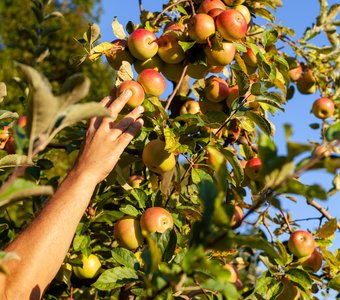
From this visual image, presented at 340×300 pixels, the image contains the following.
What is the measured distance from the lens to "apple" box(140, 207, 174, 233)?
151cm

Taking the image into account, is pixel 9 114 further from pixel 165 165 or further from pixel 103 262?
pixel 103 262

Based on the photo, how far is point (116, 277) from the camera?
1397mm

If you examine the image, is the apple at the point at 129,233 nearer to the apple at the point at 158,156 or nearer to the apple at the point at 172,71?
the apple at the point at 158,156

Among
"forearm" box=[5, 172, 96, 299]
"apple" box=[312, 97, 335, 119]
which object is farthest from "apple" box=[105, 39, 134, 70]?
"apple" box=[312, 97, 335, 119]

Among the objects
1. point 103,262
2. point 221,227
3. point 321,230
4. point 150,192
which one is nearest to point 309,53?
point 321,230

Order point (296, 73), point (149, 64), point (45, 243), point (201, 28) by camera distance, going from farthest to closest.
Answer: point (296, 73), point (149, 64), point (201, 28), point (45, 243)

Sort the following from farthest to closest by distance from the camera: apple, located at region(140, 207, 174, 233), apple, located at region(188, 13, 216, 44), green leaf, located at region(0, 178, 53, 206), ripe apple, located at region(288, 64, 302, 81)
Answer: ripe apple, located at region(288, 64, 302, 81) < apple, located at region(188, 13, 216, 44) < apple, located at region(140, 207, 174, 233) < green leaf, located at region(0, 178, 53, 206)

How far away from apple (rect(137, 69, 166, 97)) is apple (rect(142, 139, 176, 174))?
0.15m

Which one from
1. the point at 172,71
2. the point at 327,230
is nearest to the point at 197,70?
the point at 172,71

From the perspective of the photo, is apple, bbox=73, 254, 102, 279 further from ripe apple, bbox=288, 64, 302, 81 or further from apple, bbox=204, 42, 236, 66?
A: ripe apple, bbox=288, 64, 302, 81

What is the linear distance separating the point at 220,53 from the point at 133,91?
283 mm

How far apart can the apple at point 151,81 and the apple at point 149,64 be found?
→ 0.08 m

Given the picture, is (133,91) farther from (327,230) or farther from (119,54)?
(327,230)

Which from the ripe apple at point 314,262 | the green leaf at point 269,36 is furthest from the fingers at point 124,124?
the ripe apple at point 314,262
